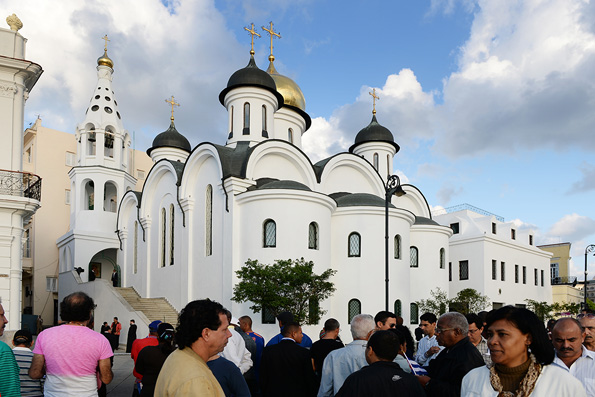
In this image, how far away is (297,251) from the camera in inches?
876

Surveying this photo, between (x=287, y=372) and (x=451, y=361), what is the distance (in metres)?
2.22

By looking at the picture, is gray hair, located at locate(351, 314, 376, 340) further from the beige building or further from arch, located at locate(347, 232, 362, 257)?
the beige building

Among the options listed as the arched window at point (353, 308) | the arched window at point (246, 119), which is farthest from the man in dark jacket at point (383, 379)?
the arched window at point (246, 119)

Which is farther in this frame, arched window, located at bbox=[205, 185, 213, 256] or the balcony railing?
arched window, located at bbox=[205, 185, 213, 256]

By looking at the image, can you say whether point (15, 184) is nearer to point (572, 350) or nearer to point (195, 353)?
point (195, 353)

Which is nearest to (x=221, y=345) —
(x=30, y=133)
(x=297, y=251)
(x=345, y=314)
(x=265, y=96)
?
(x=297, y=251)

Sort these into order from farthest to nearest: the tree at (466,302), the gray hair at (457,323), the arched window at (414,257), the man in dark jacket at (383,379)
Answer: the tree at (466,302) < the arched window at (414,257) < the gray hair at (457,323) < the man in dark jacket at (383,379)

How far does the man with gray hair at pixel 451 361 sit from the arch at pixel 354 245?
19840 mm

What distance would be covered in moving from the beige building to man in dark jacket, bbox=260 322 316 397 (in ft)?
107

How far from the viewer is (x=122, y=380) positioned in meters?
13.7

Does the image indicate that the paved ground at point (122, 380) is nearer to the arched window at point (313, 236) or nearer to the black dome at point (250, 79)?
the arched window at point (313, 236)

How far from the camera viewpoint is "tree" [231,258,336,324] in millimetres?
19797

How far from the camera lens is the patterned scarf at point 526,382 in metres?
2.72

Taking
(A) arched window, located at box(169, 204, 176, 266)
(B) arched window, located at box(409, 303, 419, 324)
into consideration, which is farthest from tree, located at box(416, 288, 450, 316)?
(A) arched window, located at box(169, 204, 176, 266)
